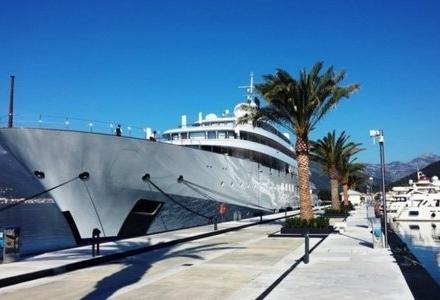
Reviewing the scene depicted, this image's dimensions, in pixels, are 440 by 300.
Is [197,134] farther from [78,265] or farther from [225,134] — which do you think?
[78,265]

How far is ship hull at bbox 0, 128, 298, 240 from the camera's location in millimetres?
19719

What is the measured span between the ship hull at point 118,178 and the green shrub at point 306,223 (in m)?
4.90

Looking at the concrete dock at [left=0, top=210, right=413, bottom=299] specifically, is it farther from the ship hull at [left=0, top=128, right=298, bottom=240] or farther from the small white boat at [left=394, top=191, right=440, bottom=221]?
the small white boat at [left=394, top=191, right=440, bottom=221]

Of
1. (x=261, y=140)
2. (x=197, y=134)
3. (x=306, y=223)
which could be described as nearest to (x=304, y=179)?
(x=306, y=223)

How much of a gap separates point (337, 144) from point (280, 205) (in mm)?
6735

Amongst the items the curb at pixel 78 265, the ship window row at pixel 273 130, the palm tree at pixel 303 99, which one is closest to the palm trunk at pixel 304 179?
→ the palm tree at pixel 303 99

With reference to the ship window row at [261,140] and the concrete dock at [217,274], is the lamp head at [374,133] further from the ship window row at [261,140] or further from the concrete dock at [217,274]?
the ship window row at [261,140]

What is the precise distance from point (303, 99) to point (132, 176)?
801cm

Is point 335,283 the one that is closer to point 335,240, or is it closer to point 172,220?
point 335,240

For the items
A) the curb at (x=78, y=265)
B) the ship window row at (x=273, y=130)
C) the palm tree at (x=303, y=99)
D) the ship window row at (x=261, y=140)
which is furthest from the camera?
the ship window row at (x=273, y=130)

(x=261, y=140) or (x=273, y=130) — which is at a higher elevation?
(x=273, y=130)

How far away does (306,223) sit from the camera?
75.6ft

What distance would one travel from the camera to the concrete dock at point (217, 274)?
9.05 m

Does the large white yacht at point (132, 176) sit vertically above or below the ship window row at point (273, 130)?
below
